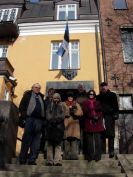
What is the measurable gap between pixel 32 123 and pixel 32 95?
29.6 inches

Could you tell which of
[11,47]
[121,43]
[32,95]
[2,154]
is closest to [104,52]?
[121,43]

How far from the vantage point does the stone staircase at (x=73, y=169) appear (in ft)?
18.1

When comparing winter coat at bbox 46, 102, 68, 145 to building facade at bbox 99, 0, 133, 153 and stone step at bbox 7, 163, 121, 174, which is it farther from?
building facade at bbox 99, 0, 133, 153

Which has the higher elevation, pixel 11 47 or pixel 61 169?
A: pixel 11 47

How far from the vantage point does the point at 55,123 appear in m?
6.76

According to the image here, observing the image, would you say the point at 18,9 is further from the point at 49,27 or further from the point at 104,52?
the point at 104,52

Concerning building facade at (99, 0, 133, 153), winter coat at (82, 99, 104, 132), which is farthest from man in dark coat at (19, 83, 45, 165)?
building facade at (99, 0, 133, 153)

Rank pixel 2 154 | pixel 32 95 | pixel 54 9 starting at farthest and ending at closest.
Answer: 1. pixel 54 9
2. pixel 32 95
3. pixel 2 154

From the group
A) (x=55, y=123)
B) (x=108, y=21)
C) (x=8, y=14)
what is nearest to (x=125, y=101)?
(x=108, y=21)

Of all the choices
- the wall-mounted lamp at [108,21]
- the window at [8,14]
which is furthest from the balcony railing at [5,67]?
the wall-mounted lamp at [108,21]

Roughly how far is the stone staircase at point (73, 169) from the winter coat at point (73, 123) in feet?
2.29

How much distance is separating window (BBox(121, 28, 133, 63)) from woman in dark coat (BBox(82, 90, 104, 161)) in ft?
23.9

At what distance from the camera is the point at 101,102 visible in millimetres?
7582

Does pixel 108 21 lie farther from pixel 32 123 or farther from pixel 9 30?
pixel 32 123
